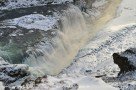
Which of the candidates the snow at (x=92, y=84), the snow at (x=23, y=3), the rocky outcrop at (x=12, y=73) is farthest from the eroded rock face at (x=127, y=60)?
the snow at (x=23, y=3)

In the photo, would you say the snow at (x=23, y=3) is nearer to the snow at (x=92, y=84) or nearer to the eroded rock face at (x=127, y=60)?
the eroded rock face at (x=127, y=60)

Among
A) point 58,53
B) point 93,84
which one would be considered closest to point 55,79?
point 93,84

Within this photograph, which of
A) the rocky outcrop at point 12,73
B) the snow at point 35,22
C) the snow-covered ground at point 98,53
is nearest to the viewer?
the snow-covered ground at point 98,53

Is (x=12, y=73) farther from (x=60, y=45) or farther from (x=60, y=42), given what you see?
(x=60, y=42)

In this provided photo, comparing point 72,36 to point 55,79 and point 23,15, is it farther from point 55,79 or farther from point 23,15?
point 55,79

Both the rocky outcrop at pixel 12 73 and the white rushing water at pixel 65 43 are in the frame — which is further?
the white rushing water at pixel 65 43

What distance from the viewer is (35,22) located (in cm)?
1551

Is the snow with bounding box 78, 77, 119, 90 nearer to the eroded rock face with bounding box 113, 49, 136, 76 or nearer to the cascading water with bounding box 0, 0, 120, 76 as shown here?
the eroded rock face with bounding box 113, 49, 136, 76

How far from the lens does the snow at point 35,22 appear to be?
1512 cm

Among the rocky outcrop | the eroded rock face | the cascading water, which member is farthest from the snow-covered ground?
the rocky outcrop

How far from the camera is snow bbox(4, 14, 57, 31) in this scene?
15117 mm

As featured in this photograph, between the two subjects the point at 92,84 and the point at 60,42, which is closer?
the point at 92,84

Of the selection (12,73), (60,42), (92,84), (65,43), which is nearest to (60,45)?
(60,42)

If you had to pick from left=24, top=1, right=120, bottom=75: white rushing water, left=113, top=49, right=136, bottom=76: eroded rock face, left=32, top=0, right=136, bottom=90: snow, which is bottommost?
left=24, top=1, right=120, bottom=75: white rushing water
